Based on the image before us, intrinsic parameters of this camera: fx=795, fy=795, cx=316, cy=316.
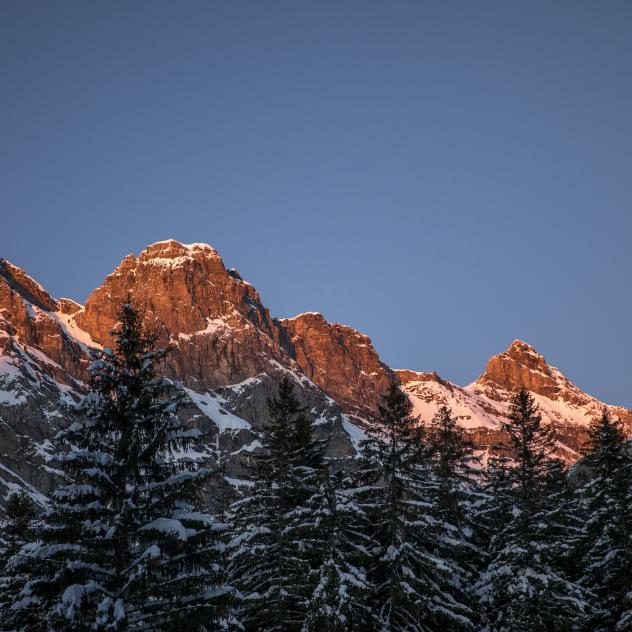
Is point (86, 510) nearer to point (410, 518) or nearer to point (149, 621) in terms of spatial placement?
point (149, 621)

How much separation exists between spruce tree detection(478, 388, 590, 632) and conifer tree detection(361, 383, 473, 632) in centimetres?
302

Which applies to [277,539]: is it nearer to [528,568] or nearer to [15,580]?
[15,580]

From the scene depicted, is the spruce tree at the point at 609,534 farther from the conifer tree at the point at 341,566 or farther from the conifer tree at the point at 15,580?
the conifer tree at the point at 15,580

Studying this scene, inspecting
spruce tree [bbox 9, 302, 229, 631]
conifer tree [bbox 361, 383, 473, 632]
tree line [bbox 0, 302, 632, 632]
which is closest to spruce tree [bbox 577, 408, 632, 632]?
tree line [bbox 0, 302, 632, 632]

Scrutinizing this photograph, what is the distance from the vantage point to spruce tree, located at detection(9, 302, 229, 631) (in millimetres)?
18875

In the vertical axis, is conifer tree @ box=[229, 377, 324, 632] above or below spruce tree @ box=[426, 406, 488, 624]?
below

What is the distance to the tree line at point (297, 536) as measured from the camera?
765 inches

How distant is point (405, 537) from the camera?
109 ft

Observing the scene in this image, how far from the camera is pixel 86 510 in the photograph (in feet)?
63.9

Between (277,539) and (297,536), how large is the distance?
0.83m

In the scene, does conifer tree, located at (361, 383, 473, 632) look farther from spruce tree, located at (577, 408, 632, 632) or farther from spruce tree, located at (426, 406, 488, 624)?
spruce tree, located at (577, 408, 632, 632)

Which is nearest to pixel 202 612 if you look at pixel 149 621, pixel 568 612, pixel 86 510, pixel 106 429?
pixel 149 621

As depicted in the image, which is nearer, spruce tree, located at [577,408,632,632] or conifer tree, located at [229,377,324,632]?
conifer tree, located at [229,377,324,632]

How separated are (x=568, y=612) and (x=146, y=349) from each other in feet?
81.5
